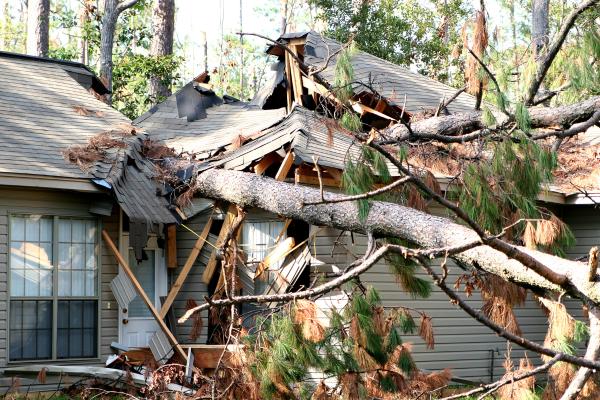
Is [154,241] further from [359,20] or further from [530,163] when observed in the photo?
[359,20]

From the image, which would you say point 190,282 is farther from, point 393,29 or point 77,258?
point 393,29

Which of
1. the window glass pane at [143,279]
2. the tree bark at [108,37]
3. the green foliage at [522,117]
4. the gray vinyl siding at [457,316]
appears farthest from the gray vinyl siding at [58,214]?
the tree bark at [108,37]

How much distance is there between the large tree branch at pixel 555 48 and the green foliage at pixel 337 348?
2.19m

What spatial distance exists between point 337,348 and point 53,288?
5.81 metres

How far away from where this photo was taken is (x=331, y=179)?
1225 cm

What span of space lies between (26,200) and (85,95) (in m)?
4.44

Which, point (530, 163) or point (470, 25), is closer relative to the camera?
point (530, 163)

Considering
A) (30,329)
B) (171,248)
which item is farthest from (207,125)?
(30,329)

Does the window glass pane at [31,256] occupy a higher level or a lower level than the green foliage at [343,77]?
lower

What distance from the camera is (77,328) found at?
484 inches

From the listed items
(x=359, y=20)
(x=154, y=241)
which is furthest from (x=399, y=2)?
(x=154, y=241)

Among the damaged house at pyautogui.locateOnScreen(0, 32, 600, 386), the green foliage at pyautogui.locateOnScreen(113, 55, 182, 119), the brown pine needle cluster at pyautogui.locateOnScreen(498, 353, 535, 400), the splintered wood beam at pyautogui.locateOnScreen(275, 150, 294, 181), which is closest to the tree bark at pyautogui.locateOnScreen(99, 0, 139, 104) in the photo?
the green foliage at pyautogui.locateOnScreen(113, 55, 182, 119)

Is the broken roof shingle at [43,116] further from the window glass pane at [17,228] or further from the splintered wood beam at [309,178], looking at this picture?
the splintered wood beam at [309,178]

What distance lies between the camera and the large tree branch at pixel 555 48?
7.43m
